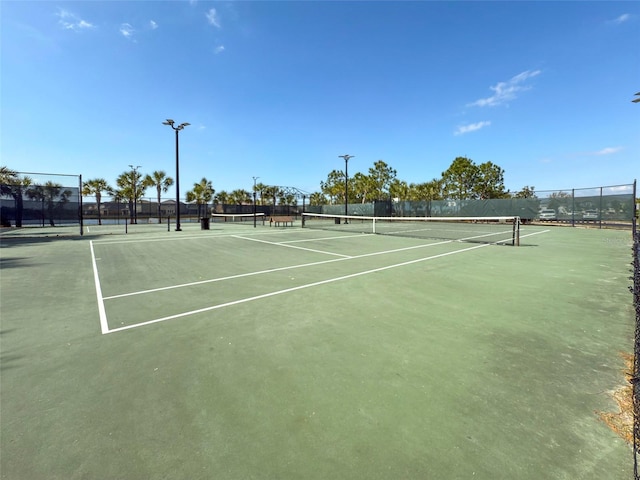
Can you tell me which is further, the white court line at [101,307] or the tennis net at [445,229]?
the tennis net at [445,229]

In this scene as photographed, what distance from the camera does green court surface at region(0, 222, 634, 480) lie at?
1812mm

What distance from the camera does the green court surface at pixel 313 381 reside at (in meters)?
1.81

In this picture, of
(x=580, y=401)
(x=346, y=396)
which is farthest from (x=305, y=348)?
Result: (x=580, y=401)

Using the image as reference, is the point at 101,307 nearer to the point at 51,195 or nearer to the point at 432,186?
the point at 51,195

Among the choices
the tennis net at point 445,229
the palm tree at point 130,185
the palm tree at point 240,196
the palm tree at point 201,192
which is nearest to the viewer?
the tennis net at point 445,229

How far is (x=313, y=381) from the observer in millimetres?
2625

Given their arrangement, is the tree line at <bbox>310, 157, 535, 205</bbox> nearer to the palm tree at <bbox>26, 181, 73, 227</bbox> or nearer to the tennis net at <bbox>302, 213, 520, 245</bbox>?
the tennis net at <bbox>302, 213, 520, 245</bbox>

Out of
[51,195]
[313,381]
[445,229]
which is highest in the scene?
[51,195]

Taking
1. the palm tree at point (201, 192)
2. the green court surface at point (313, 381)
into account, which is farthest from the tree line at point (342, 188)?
the green court surface at point (313, 381)

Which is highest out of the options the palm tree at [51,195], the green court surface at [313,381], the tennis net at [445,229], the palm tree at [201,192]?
the palm tree at [201,192]

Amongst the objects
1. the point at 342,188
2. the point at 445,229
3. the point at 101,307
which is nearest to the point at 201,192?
the point at 342,188

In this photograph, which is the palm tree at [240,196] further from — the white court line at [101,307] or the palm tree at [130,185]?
the white court line at [101,307]

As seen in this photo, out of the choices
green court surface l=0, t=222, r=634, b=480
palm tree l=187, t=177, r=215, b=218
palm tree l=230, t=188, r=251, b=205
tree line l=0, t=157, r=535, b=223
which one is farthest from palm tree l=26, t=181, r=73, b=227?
palm tree l=230, t=188, r=251, b=205

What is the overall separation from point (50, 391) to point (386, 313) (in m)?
3.72
